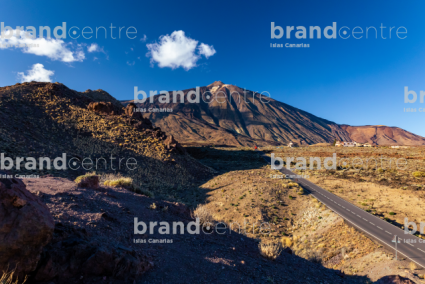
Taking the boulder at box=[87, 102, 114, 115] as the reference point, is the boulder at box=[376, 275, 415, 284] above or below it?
below

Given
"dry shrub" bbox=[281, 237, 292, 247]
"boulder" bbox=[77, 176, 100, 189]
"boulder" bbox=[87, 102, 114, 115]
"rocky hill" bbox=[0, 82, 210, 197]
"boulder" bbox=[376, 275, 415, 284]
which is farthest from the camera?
"boulder" bbox=[87, 102, 114, 115]

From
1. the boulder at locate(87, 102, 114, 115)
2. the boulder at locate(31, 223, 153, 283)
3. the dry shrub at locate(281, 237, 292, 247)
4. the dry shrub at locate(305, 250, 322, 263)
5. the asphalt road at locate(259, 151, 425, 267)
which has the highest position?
the boulder at locate(87, 102, 114, 115)

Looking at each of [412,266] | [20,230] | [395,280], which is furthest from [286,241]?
[20,230]

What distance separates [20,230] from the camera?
10.6 ft

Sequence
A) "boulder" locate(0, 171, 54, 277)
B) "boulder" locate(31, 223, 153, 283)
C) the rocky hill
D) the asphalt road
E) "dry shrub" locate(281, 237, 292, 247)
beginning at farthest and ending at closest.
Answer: the rocky hill
"dry shrub" locate(281, 237, 292, 247)
the asphalt road
"boulder" locate(31, 223, 153, 283)
"boulder" locate(0, 171, 54, 277)

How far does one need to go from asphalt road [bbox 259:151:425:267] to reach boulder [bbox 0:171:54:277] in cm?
1548

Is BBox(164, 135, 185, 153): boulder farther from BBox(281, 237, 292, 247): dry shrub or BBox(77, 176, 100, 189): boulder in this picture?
BBox(77, 176, 100, 189): boulder

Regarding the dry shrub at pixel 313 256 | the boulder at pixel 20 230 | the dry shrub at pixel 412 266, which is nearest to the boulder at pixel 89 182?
the boulder at pixel 20 230

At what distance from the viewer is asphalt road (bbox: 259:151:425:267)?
11.3 metres

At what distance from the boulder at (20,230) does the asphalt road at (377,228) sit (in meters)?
15.5

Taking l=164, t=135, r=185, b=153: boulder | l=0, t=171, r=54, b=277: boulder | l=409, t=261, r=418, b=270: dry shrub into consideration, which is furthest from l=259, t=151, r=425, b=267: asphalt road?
l=164, t=135, r=185, b=153: boulder

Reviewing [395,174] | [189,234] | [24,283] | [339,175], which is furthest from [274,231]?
[395,174]

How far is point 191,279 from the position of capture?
4430 mm

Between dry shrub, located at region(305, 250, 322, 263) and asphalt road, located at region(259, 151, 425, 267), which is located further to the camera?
asphalt road, located at region(259, 151, 425, 267)
